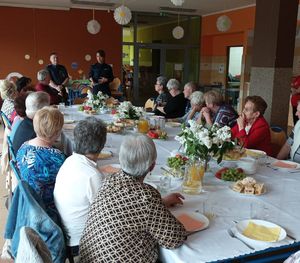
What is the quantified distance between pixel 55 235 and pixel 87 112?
3.66 metres

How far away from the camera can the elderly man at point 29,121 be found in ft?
9.76

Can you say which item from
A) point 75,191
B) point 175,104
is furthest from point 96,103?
point 75,191

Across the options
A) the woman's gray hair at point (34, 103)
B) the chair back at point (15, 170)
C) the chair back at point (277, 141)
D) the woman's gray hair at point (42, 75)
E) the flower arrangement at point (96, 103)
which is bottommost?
the chair back at point (277, 141)

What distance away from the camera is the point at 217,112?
3.74 meters

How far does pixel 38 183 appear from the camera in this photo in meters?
2.21

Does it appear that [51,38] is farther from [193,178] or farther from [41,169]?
[193,178]

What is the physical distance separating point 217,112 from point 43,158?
2087 millimetres

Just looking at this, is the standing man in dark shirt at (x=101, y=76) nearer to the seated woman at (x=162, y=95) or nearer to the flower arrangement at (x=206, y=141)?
the seated woman at (x=162, y=95)

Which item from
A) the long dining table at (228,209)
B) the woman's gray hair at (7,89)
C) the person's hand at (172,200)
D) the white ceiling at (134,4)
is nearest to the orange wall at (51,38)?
the white ceiling at (134,4)

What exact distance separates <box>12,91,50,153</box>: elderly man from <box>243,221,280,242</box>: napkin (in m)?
2.04

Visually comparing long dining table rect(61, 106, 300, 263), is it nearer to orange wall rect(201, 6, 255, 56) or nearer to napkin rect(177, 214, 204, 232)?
napkin rect(177, 214, 204, 232)

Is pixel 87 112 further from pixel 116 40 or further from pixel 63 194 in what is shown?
pixel 116 40

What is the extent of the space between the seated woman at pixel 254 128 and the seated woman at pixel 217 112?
12.5 inches

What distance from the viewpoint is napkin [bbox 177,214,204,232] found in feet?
5.15
